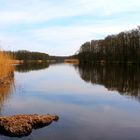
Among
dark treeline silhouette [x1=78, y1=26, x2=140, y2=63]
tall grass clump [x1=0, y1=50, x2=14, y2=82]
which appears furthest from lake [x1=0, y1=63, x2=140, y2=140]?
dark treeline silhouette [x1=78, y1=26, x2=140, y2=63]

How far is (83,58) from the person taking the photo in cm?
10019

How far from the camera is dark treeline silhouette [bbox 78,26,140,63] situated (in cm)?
6919

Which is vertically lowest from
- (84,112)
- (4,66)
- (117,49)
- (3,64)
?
(84,112)

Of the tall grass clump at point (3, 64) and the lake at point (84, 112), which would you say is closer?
the lake at point (84, 112)

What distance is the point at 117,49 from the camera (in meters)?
77.1

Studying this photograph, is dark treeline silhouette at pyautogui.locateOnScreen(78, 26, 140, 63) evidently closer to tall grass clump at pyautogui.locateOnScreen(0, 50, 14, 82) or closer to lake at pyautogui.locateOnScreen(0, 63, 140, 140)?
tall grass clump at pyautogui.locateOnScreen(0, 50, 14, 82)

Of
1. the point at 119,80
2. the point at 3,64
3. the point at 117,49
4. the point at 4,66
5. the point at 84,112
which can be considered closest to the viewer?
the point at 84,112

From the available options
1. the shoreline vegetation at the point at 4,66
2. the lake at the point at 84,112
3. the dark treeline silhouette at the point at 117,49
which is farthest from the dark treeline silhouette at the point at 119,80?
the dark treeline silhouette at the point at 117,49

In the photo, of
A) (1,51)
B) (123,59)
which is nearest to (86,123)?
(1,51)

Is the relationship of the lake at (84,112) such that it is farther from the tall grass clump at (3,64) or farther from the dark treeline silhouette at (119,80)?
the tall grass clump at (3,64)

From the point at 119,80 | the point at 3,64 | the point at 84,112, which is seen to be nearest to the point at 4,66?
the point at 3,64

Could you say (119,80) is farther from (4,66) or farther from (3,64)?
(3,64)

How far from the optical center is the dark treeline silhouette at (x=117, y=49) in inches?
2724

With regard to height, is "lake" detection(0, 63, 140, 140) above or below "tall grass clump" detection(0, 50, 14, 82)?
below
